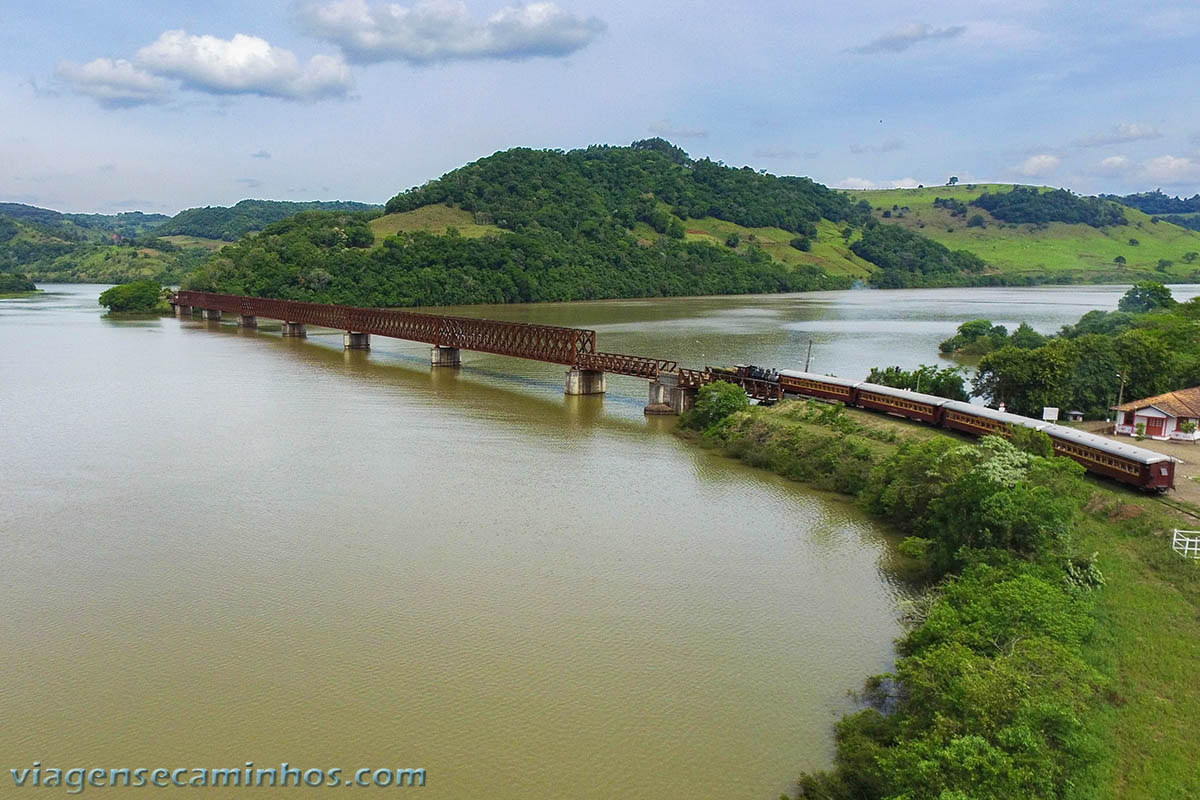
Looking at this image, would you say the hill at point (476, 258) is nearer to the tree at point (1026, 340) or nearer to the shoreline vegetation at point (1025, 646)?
the tree at point (1026, 340)

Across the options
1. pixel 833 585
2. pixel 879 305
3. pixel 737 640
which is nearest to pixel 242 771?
pixel 737 640

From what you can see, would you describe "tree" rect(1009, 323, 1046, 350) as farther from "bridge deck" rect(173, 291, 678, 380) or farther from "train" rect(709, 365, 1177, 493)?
"bridge deck" rect(173, 291, 678, 380)

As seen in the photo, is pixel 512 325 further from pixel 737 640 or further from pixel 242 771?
A: pixel 242 771

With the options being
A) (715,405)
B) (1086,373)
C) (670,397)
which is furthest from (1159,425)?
(670,397)

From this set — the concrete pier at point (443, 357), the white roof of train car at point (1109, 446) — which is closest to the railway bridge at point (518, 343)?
the concrete pier at point (443, 357)

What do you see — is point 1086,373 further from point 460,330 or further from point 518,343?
point 460,330

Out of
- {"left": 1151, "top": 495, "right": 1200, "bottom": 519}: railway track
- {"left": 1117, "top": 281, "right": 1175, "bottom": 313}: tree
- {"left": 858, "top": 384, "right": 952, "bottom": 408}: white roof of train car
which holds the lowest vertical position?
{"left": 1151, "top": 495, "right": 1200, "bottom": 519}: railway track

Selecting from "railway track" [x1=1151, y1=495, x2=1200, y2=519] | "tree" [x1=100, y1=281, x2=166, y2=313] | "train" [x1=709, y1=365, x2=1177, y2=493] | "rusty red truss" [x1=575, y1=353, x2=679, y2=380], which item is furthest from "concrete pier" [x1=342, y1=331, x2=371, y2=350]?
"railway track" [x1=1151, y1=495, x2=1200, y2=519]
